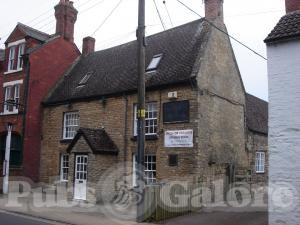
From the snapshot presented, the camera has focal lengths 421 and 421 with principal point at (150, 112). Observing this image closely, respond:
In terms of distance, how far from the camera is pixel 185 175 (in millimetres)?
17312

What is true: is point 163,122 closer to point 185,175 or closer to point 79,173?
point 185,175

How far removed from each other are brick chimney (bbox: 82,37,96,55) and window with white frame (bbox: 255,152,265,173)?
1280cm

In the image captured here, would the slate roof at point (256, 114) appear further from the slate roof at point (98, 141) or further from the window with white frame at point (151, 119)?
the slate roof at point (98, 141)

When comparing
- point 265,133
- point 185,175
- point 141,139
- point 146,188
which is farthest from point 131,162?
point 265,133

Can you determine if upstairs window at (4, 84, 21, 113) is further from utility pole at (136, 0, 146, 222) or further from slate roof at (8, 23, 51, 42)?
utility pole at (136, 0, 146, 222)

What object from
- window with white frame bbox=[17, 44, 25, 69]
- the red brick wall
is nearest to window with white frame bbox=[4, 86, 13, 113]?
window with white frame bbox=[17, 44, 25, 69]

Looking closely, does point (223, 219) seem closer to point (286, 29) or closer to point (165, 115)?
point (165, 115)

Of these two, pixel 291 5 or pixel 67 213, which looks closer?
pixel 291 5

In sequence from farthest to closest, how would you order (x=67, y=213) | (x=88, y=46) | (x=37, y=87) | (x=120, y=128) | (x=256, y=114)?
(x=88, y=46), (x=256, y=114), (x=37, y=87), (x=120, y=128), (x=67, y=213)

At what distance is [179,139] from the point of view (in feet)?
58.5

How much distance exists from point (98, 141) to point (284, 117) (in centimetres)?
1055

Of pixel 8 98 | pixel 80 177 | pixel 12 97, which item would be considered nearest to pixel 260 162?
pixel 80 177

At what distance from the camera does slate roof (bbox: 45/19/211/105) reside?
62.6 feet

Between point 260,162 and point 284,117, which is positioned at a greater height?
point 284,117
